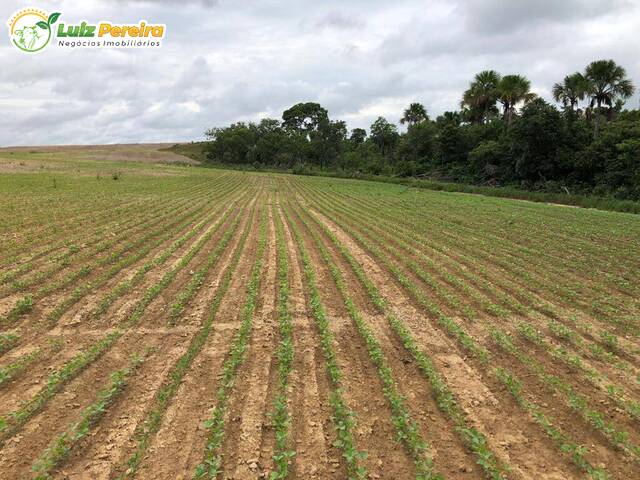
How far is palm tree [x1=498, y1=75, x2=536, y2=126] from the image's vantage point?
57844 mm

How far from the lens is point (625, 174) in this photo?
38.6m

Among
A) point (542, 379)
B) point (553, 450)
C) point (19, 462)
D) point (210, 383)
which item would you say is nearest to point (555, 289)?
point (542, 379)

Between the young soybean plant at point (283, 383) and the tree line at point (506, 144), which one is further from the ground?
the tree line at point (506, 144)

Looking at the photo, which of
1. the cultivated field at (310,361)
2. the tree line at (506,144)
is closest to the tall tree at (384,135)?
the tree line at (506,144)

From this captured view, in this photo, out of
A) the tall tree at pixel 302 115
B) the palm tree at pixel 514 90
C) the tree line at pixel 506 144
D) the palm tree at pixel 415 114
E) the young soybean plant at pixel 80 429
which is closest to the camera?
the young soybean plant at pixel 80 429

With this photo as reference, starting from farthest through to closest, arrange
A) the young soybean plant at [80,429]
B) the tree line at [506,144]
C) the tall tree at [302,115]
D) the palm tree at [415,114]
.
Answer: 1. the tall tree at [302,115]
2. the palm tree at [415,114]
3. the tree line at [506,144]
4. the young soybean plant at [80,429]

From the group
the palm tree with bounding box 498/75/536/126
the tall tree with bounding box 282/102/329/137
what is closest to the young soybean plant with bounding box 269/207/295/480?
the palm tree with bounding box 498/75/536/126

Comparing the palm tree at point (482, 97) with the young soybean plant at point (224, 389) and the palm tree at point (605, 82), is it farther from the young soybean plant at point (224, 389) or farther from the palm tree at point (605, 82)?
the young soybean plant at point (224, 389)

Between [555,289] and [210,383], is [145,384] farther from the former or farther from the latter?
[555,289]

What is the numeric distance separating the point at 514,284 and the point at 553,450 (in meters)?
6.97

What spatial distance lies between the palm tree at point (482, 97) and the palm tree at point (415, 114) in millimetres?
16091

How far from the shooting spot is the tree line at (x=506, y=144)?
4228cm

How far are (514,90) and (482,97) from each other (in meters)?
7.02

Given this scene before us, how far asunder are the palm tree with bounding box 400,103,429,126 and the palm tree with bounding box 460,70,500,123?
52.8 feet
